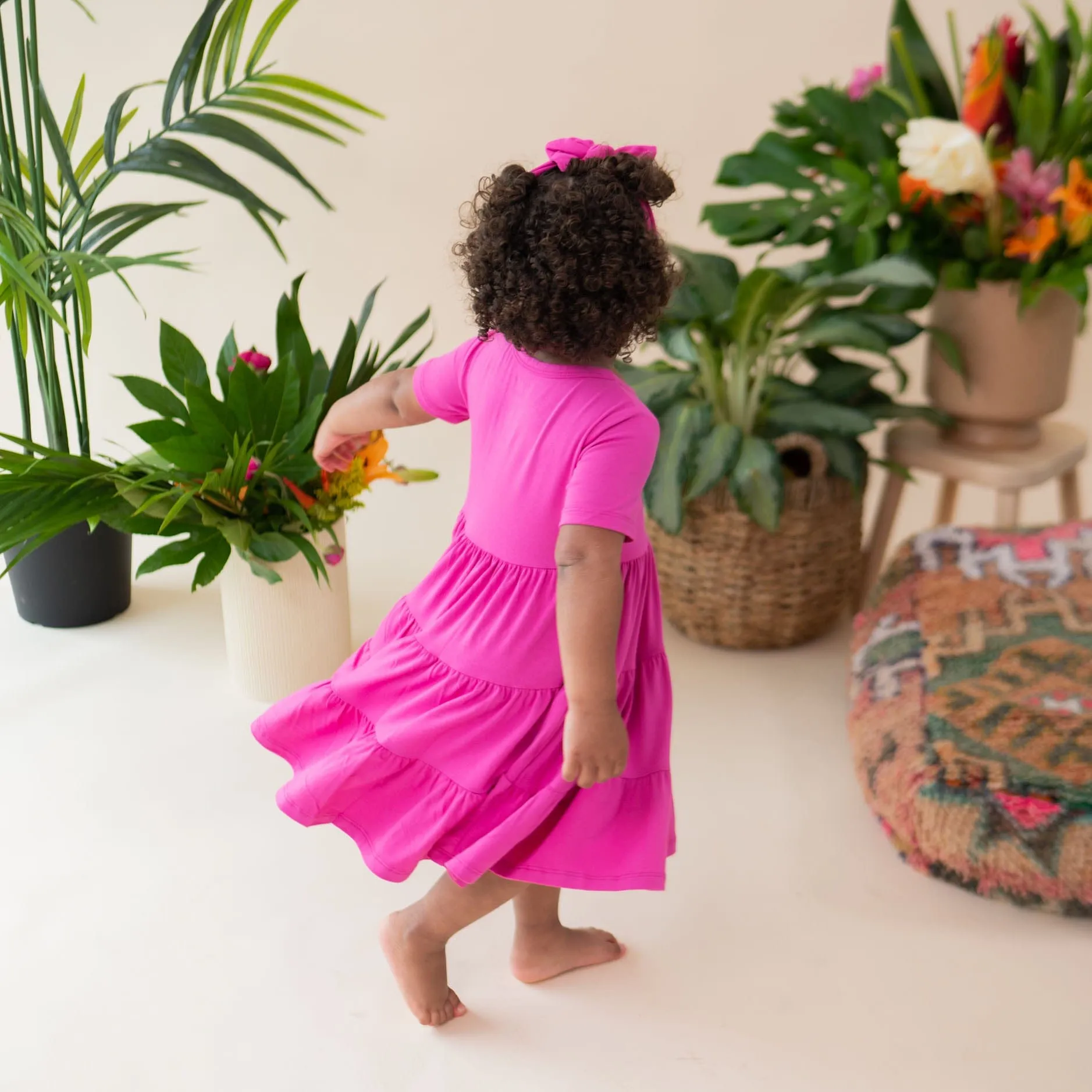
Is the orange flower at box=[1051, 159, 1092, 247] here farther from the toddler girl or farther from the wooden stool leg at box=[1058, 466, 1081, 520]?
the toddler girl

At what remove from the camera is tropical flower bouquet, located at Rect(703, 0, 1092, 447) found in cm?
197

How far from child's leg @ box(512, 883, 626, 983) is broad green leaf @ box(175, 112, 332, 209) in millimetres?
1176

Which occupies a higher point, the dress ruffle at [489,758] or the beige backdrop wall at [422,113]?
the beige backdrop wall at [422,113]

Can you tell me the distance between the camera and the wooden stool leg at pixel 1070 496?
2389mm

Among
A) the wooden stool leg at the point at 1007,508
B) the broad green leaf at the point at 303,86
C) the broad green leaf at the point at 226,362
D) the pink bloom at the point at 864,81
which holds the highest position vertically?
the pink bloom at the point at 864,81

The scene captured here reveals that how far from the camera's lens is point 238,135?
78.8 inches

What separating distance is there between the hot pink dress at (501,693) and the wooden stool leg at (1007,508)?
3.64 ft

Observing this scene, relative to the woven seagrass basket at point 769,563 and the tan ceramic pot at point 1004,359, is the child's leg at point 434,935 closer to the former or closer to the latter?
the woven seagrass basket at point 769,563

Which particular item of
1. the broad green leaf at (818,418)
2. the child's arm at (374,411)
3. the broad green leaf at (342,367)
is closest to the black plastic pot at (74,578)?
the broad green leaf at (342,367)

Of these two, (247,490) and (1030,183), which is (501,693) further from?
(1030,183)

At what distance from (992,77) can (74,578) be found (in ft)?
6.06

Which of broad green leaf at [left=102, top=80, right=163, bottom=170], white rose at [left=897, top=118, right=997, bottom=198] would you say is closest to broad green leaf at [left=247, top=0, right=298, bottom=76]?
broad green leaf at [left=102, top=80, right=163, bottom=170]

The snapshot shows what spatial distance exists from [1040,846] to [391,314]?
1.91 meters

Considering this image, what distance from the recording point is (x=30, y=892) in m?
1.66
